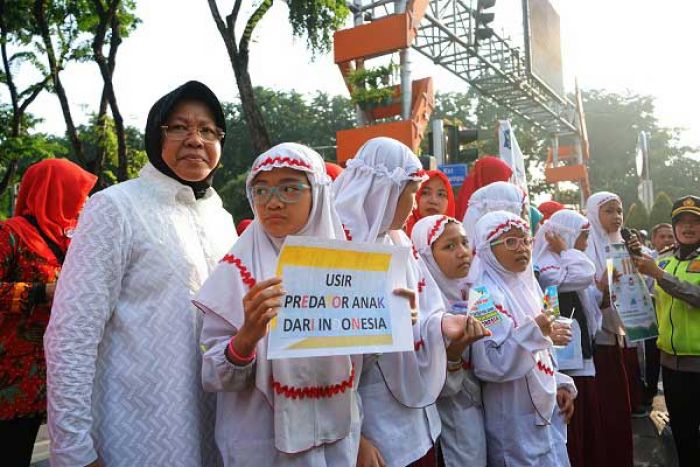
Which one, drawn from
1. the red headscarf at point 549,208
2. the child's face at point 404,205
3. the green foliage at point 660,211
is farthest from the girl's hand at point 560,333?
the green foliage at point 660,211

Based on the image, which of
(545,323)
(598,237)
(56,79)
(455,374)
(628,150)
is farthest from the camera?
(628,150)

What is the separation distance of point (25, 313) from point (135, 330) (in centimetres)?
103

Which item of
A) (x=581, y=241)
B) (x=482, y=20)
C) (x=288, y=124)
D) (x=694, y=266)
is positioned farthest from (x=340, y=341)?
(x=288, y=124)

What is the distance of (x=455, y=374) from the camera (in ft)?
8.29

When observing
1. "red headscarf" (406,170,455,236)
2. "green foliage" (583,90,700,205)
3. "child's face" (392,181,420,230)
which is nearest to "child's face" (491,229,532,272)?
"child's face" (392,181,420,230)

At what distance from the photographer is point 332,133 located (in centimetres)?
4259

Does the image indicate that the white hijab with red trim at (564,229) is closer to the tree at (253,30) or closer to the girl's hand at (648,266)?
the girl's hand at (648,266)

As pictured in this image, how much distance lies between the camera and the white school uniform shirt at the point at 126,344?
1.72 m

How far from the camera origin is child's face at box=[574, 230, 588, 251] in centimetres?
461

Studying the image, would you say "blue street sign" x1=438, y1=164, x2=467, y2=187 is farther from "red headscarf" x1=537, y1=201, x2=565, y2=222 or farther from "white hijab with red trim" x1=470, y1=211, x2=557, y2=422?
"white hijab with red trim" x1=470, y1=211, x2=557, y2=422

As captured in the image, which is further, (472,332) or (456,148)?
(456,148)

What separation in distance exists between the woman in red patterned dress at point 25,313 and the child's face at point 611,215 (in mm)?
4144

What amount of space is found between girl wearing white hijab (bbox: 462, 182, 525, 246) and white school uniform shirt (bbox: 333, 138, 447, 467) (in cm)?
170

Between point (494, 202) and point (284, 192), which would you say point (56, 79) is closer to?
point (494, 202)
